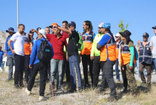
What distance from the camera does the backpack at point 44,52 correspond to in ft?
18.6

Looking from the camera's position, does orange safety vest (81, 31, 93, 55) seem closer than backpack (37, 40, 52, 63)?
No

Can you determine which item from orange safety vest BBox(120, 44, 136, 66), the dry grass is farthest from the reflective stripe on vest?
orange safety vest BBox(120, 44, 136, 66)

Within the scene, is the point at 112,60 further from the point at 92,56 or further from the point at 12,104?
the point at 12,104

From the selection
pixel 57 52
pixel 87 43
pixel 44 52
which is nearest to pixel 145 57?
pixel 87 43

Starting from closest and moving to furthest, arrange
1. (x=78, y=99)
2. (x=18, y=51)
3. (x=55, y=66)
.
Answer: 1. (x=78, y=99)
2. (x=55, y=66)
3. (x=18, y=51)

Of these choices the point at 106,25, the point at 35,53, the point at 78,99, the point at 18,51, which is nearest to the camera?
the point at 78,99

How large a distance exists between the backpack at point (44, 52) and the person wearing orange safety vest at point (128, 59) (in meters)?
2.21

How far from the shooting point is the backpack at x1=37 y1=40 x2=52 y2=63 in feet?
18.6

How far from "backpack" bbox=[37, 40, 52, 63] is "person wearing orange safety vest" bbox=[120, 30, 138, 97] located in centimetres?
221

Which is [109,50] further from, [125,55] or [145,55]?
[145,55]

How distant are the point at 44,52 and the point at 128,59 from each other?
247 centimetres

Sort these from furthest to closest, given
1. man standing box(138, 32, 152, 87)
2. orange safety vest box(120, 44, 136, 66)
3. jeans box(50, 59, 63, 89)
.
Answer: man standing box(138, 32, 152, 87) → jeans box(50, 59, 63, 89) → orange safety vest box(120, 44, 136, 66)

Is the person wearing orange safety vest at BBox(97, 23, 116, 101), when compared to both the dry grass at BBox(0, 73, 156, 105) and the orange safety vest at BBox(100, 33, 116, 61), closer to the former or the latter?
the orange safety vest at BBox(100, 33, 116, 61)

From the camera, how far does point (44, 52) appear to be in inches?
223
